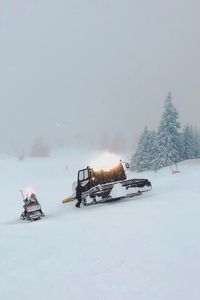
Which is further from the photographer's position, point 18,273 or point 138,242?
point 138,242

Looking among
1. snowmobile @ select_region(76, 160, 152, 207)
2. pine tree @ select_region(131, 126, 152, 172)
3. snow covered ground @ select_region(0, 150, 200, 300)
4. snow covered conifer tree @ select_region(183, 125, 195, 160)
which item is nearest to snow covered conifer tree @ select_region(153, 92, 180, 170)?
snow covered conifer tree @ select_region(183, 125, 195, 160)

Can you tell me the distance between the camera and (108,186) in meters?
18.0

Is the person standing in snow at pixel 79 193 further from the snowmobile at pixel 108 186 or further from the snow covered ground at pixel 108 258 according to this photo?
the snow covered ground at pixel 108 258

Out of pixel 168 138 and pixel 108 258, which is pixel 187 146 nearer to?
pixel 168 138

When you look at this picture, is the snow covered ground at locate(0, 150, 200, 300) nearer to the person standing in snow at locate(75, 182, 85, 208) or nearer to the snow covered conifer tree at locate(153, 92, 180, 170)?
the person standing in snow at locate(75, 182, 85, 208)

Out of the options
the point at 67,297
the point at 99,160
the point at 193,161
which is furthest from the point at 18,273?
the point at 193,161

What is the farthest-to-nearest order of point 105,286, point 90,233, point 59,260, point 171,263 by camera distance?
point 90,233 → point 59,260 → point 171,263 → point 105,286

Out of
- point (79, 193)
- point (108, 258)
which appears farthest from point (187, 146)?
point (108, 258)

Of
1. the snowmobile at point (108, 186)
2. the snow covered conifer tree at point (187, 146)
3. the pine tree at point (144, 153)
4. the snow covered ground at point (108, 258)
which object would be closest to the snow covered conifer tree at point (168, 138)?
the snow covered conifer tree at point (187, 146)

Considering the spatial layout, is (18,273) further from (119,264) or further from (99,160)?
(99,160)

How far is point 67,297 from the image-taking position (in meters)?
6.09

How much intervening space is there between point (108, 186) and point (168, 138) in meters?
38.4

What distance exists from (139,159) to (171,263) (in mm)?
61299

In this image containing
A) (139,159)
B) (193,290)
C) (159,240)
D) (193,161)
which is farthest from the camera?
(139,159)
